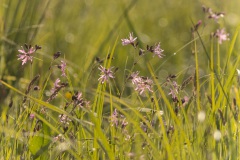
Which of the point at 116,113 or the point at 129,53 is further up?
the point at 129,53

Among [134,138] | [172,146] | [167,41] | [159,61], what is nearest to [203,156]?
[172,146]

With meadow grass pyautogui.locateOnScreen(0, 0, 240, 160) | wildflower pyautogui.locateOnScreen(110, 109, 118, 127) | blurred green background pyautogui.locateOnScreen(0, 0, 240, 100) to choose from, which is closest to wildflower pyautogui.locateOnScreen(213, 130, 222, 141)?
meadow grass pyautogui.locateOnScreen(0, 0, 240, 160)

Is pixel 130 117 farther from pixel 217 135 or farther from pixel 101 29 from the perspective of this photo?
pixel 101 29

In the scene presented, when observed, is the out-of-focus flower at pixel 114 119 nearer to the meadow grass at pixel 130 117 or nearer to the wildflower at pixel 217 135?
the meadow grass at pixel 130 117

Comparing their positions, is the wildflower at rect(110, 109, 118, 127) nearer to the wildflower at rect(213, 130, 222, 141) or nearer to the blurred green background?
the wildflower at rect(213, 130, 222, 141)

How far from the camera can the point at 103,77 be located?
2055 millimetres

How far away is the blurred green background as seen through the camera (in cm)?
376

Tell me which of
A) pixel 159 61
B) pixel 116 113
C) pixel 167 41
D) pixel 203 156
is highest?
pixel 167 41

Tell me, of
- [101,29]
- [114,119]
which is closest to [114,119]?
[114,119]

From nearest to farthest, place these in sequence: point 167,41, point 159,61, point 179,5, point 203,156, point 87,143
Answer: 1. point 203,156
2. point 87,143
3. point 159,61
4. point 167,41
5. point 179,5

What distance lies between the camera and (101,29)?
506cm

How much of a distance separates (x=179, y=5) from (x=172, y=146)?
14.1 feet

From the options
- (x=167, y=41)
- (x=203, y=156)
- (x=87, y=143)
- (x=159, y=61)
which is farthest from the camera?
(x=167, y=41)

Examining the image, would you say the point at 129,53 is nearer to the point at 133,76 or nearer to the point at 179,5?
the point at 179,5
